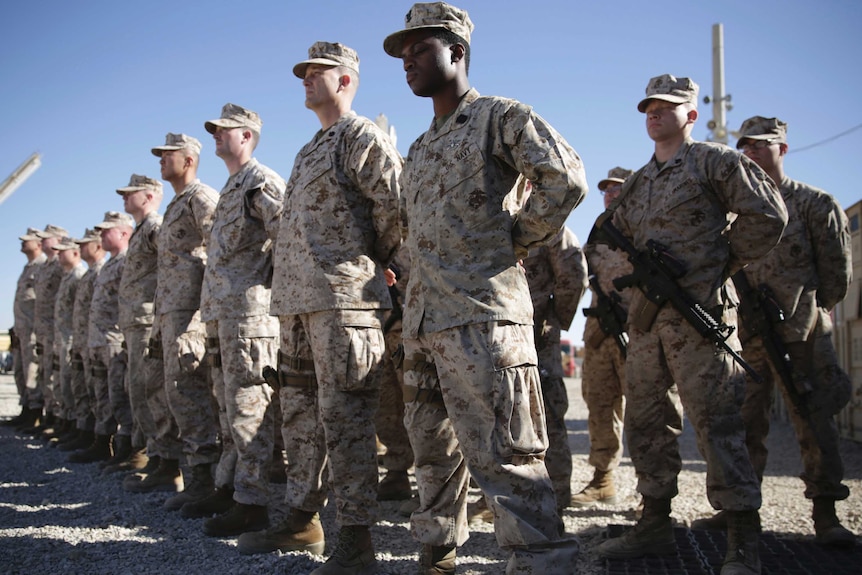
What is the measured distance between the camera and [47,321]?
11.1 m

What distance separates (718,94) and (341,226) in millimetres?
18811

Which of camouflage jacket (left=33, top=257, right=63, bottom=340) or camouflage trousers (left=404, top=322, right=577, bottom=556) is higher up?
camouflage jacket (left=33, top=257, right=63, bottom=340)

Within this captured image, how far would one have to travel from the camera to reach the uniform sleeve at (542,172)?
2867 millimetres

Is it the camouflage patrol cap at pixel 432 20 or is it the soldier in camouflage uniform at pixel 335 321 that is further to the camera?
the soldier in camouflage uniform at pixel 335 321

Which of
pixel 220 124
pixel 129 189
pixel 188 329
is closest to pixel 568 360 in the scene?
→ pixel 129 189

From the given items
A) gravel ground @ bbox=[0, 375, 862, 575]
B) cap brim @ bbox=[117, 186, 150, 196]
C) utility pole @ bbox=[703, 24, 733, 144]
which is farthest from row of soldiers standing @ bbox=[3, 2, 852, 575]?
utility pole @ bbox=[703, 24, 733, 144]

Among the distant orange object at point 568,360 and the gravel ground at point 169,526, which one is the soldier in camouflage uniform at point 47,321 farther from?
the distant orange object at point 568,360

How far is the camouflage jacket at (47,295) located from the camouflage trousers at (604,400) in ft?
28.4

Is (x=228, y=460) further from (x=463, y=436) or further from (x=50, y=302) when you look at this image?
(x=50, y=302)

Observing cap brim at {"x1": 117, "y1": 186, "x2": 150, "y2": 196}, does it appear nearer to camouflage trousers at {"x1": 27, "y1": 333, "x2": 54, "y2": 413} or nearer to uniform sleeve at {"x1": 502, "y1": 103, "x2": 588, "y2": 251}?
camouflage trousers at {"x1": 27, "y1": 333, "x2": 54, "y2": 413}

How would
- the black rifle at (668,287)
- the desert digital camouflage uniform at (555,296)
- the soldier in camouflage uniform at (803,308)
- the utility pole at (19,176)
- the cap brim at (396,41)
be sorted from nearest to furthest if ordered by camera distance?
1. the cap brim at (396,41)
2. the black rifle at (668,287)
3. the soldier in camouflage uniform at (803,308)
4. the desert digital camouflage uniform at (555,296)
5. the utility pole at (19,176)

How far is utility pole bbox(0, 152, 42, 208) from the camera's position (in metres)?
25.2

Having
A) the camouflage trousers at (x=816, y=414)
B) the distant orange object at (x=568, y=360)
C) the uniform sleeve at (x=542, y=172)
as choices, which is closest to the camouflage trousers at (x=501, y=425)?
the uniform sleeve at (x=542, y=172)

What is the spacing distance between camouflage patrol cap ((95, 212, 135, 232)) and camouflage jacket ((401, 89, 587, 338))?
20.3 ft
